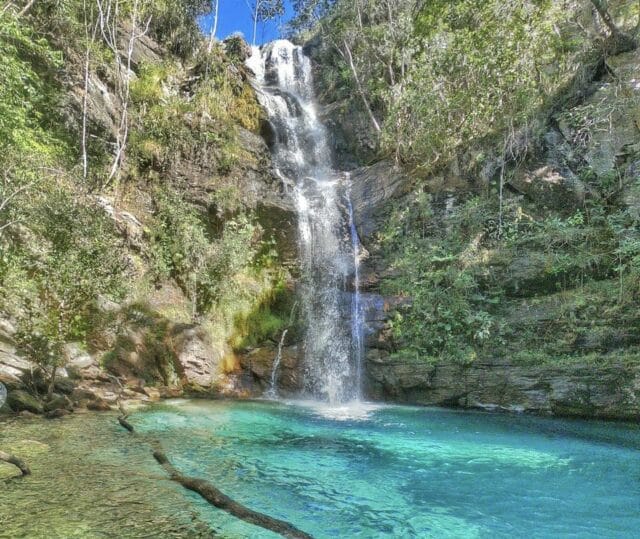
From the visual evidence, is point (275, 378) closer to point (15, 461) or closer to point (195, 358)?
point (195, 358)

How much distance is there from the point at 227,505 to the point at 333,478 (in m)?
1.77

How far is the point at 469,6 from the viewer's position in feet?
38.4

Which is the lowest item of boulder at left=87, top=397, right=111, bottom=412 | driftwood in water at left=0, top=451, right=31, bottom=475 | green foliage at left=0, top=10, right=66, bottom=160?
boulder at left=87, top=397, right=111, bottom=412

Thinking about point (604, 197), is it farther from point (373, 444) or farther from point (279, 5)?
point (279, 5)

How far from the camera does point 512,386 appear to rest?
987cm

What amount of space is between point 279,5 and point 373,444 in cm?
2789

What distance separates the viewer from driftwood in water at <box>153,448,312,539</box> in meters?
3.13

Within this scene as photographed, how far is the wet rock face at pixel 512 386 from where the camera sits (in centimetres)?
885

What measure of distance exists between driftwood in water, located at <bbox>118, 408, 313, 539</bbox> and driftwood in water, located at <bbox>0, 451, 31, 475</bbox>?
134 cm

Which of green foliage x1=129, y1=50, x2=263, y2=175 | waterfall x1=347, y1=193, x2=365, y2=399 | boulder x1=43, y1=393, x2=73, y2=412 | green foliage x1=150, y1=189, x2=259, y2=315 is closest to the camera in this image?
boulder x1=43, y1=393, x2=73, y2=412

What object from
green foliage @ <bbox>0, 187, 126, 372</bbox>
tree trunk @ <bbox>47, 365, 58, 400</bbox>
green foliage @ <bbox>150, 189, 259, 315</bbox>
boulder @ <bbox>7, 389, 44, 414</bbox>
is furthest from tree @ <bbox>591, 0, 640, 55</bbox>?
boulder @ <bbox>7, 389, 44, 414</bbox>

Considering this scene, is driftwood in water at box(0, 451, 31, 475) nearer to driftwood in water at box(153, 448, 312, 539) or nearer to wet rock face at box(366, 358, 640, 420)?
driftwood in water at box(153, 448, 312, 539)

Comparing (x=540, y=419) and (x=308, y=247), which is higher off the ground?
(x=308, y=247)

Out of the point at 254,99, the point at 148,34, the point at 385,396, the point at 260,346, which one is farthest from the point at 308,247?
the point at 148,34
